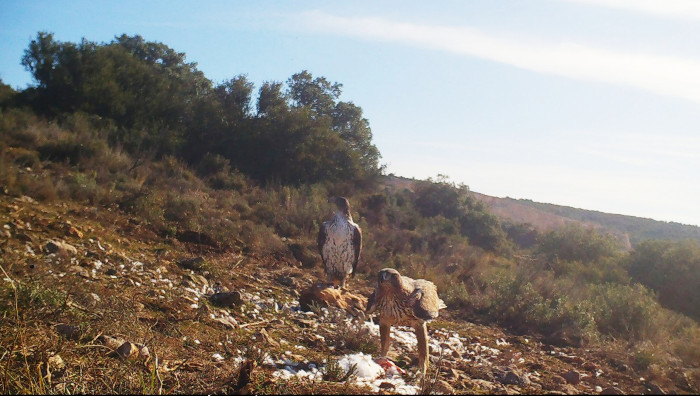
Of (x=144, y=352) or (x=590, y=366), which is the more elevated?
(x=590, y=366)

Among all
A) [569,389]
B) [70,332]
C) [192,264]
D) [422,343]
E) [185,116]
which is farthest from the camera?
[185,116]

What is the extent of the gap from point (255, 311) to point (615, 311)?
19.8 ft

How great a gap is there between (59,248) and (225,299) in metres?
2.54

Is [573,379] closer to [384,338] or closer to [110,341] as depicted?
[384,338]

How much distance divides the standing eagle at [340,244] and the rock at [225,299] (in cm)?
185

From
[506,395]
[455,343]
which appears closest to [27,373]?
[506,395]

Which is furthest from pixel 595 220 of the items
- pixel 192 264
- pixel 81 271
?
pixel 81 271

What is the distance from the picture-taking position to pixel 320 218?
14250 mm

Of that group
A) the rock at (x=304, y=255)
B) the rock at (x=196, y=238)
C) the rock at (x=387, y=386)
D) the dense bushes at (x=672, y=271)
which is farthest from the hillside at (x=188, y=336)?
the dense bushes at (x=672, y=271)

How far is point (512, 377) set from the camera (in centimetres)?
398

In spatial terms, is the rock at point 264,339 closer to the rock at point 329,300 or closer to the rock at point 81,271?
the rock at point 329,300

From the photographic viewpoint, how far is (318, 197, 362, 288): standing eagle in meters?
8.07

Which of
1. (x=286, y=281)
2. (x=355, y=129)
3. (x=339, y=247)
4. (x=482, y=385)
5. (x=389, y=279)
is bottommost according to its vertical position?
(x=286, y=281)

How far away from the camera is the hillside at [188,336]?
10.8 feet
